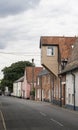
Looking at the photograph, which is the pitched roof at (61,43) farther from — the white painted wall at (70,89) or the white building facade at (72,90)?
the white building facade at (72,90)

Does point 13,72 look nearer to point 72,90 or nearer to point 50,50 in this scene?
point 50,50

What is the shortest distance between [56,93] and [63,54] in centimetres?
658

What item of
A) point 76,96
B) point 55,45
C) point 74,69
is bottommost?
point 76,96

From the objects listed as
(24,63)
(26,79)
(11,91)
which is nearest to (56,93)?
(26,79)

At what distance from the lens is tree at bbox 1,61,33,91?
147625mm

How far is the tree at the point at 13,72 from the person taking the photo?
147625 mm

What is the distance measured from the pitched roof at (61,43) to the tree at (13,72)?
268 ft

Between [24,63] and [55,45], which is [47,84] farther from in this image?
[24,63]

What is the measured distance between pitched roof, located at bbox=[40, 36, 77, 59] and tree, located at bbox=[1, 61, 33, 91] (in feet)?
268

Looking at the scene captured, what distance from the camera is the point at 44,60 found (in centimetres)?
6162

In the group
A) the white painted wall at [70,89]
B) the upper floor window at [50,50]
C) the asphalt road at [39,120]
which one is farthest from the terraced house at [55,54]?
the asphalt road at [39,120]

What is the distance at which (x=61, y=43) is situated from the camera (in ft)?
211

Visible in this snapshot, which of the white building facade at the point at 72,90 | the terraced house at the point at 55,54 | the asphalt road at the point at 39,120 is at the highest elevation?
the terraced house at the point at 55,54

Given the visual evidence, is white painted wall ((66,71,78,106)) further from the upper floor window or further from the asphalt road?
the upper floor window
